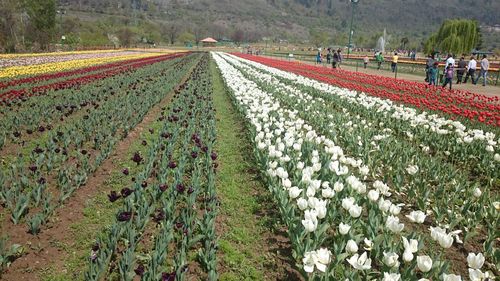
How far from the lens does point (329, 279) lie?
3.38m

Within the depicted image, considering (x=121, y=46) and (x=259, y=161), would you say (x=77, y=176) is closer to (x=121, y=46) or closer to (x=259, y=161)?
(x=259, y=161)

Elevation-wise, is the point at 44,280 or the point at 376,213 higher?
the point at 376,213

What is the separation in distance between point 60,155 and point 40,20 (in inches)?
2236

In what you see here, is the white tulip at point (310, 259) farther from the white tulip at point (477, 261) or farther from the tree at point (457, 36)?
the tree at point (457, 36)

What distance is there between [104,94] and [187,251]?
12053mm

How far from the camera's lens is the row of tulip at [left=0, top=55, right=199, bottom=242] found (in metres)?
5.15

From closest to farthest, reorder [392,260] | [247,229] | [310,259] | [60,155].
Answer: [392,260] → [310,259] → [247,229] → [60,155]

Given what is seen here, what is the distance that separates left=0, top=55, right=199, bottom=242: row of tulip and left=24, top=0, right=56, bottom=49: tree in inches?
1796

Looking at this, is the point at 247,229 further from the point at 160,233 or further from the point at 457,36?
the point at 457,36

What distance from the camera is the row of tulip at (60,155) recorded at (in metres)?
5.15

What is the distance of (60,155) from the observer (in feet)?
24.3

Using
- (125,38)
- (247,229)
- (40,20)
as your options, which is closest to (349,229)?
(247,229)

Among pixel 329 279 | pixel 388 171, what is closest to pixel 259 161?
pixel 388 171

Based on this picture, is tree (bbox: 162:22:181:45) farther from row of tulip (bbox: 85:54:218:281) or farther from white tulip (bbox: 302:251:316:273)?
white tulip (bbox: 302:251:316:273)
